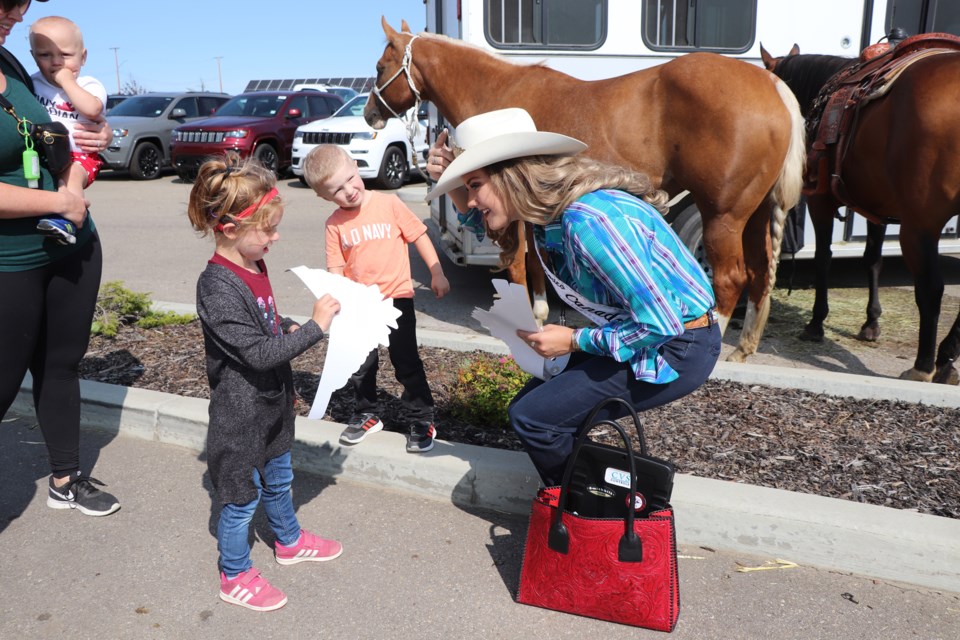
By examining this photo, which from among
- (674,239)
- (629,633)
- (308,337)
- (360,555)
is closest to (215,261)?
(308,337)

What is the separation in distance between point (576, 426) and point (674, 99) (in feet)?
9.28

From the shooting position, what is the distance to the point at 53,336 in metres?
3.26

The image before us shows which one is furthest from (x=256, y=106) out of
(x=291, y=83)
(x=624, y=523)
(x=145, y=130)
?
(x=291, y=83)

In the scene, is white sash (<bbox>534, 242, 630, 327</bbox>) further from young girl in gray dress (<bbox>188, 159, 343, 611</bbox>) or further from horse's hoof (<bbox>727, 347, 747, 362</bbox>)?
horse's hoof (<bbox>727, 347, 747, 362</bbox>)

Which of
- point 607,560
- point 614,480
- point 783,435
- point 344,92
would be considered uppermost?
point 344,92

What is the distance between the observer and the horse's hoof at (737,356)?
5.18 metres

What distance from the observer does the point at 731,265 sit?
4.91 metres

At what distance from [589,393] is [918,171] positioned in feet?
9.70

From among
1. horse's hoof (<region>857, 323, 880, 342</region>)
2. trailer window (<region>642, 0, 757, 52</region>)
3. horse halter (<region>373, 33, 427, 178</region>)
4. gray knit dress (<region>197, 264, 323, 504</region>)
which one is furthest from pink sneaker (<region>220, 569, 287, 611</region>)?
trailer window (<region>642, 0, 757, 52</region>)

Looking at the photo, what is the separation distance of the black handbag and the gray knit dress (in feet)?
3.29

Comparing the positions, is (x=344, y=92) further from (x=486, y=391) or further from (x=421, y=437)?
(x=421, y=437)

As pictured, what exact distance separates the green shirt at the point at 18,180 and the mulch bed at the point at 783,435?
1668 mm

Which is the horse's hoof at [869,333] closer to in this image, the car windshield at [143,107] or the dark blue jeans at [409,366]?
the dark blue jeans at [409,366]

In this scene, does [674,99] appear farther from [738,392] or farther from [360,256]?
[360,256]
